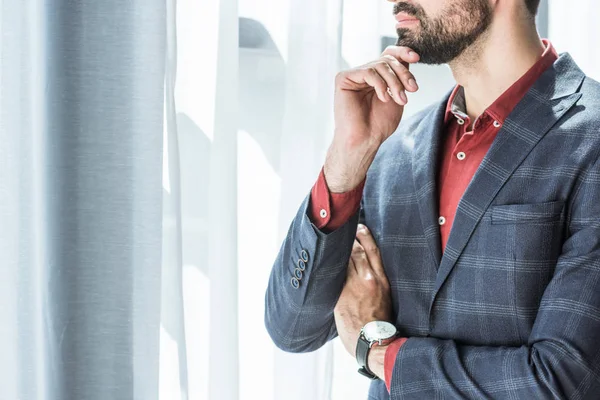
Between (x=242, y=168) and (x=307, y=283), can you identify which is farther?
(x=242, y=168)

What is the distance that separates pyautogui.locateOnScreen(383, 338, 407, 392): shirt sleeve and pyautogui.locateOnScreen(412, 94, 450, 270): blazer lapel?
0.51ft

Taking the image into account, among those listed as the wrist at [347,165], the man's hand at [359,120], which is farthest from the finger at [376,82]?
the wrist at [347,165]

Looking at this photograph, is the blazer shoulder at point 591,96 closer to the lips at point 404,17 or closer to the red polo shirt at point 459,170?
the red polo shirt at point 459,170

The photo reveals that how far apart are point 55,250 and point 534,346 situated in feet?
3.00

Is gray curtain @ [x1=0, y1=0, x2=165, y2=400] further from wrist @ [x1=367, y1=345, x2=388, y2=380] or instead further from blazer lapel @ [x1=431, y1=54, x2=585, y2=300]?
blazer lapel @ [x1=431, y1=54, x2=585, y2=300]

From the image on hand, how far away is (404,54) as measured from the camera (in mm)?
1460

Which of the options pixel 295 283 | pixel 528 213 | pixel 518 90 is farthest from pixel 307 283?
pixel 518 90

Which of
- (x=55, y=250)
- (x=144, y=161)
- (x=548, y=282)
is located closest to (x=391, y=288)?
(x=548, y=282)

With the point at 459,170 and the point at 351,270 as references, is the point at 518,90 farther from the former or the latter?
the point at 351,270

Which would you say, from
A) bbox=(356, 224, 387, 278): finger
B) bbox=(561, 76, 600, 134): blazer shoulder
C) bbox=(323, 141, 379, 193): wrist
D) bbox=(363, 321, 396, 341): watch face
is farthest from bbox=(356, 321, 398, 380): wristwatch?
bbox=(561, 76, 600, 134): blazer shoulder

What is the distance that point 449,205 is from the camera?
57.0 inches

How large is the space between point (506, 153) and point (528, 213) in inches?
4.8

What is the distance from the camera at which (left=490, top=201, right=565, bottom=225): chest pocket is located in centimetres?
128

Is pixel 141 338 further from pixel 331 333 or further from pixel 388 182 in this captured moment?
pixel 388 182
